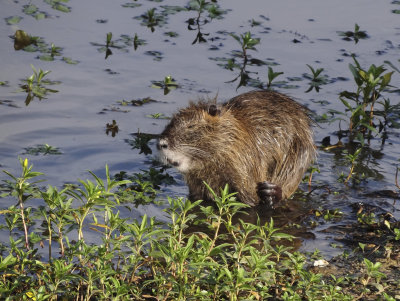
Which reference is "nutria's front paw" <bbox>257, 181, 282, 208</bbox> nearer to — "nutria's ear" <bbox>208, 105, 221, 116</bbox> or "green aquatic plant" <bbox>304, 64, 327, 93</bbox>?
"nutria's ear" <bbox>208, 105, 221, 116</bbox>

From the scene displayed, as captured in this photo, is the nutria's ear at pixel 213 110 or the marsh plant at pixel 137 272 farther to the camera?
the nutria's ear at pixel 213 110

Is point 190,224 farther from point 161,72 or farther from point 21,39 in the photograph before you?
point 21,39

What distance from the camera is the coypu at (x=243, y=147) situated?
6.64 m

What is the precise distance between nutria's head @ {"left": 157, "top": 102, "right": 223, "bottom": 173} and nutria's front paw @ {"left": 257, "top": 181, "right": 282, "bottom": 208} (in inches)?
19.9

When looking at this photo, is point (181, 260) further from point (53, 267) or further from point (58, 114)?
point (58, 114)

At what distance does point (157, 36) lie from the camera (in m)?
9.89

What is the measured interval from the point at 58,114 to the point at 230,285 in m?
4.01

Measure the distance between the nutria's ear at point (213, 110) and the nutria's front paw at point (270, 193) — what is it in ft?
2.32

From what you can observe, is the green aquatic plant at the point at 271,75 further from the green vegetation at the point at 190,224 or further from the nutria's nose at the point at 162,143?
the nutria's nose at the point at 162,143

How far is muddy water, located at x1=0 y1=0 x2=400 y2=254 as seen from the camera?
6.99 m

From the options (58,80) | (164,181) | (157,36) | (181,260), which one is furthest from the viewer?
(157,36)

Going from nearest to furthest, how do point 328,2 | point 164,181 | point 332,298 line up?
1. point 332,298
2. point 164,181
3. point 328,2

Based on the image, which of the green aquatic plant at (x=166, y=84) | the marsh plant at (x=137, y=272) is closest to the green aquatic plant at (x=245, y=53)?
the green aquatic plant at (x=166, y=84)

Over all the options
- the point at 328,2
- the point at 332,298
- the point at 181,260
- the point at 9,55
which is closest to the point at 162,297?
the point at 181,260
